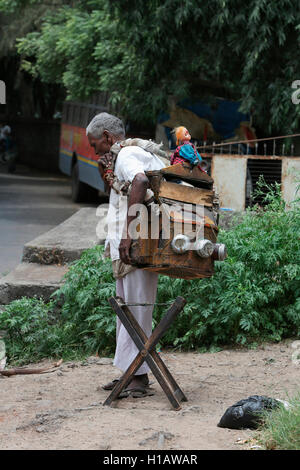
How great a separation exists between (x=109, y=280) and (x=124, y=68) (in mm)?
8383

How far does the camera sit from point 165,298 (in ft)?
19.7

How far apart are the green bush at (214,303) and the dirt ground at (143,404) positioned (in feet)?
0.58

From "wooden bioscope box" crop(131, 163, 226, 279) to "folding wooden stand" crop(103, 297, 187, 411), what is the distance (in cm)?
24

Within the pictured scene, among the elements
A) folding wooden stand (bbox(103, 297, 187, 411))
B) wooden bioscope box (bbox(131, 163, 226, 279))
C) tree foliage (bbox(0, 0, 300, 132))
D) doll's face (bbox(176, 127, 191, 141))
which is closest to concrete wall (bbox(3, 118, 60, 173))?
tree foliage (bbox(0, 0, 300, 132))

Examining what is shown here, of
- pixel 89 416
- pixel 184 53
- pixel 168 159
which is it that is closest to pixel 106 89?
pixel 184 53

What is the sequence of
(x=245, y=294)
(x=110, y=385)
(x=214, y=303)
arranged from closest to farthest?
(x=110, y=385) → (x=245, y=294) → (x=214, y=303)

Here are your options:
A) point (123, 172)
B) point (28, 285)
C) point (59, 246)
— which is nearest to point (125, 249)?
point (123, 172)

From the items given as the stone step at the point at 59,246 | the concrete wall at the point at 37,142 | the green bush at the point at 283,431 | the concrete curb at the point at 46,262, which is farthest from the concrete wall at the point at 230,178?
the concrete wall at the point at 37,142

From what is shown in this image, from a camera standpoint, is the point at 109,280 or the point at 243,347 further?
the point at 109,280

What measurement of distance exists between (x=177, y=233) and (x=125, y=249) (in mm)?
315

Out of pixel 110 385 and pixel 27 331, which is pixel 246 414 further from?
pixel 27 331

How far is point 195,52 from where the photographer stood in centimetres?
1282

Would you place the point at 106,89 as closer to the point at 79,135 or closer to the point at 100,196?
the point at 79,135

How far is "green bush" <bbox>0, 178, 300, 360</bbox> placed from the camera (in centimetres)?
572
